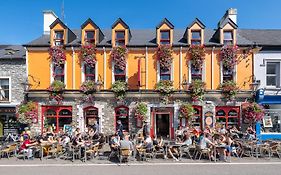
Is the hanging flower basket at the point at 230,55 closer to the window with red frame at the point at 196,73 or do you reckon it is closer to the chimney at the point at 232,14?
the window with red frame at the point at 196,73

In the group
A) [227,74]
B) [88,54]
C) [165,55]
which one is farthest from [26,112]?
[227,74]

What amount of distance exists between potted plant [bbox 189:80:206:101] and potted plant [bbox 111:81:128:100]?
4.63 meters

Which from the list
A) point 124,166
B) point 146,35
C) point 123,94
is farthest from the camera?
point 146,35

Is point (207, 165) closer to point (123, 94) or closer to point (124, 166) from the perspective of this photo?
point (124, 166)

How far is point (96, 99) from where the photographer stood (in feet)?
53.8

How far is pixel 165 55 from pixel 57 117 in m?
8.97

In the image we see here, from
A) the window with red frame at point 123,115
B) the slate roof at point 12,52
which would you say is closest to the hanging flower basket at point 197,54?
the window with red frame at point 123,115

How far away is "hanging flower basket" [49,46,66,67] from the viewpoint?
1630 centimetres

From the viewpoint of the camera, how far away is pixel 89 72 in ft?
55.2

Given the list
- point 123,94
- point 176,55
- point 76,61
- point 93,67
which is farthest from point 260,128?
point 76,61

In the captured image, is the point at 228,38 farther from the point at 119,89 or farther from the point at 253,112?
the point at 119,89

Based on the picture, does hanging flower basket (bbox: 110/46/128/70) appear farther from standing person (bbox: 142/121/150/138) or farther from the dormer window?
the dormer window

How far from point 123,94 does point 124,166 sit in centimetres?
666

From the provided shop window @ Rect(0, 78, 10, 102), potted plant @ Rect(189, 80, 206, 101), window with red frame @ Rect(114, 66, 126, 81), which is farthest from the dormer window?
shop window @ Rect(0, 78, 10, 102)
